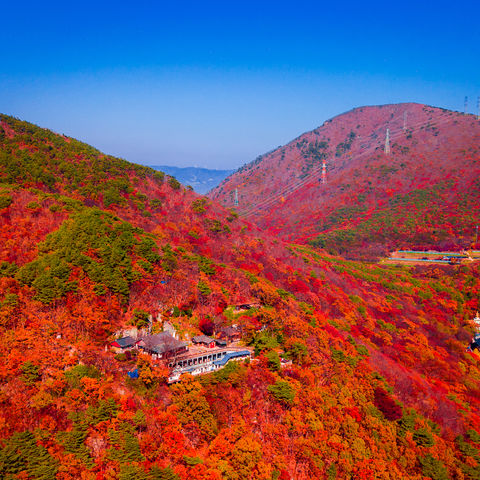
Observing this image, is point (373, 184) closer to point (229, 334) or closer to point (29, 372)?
point (229, 334)

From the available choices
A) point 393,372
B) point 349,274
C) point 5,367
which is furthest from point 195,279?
point 349,274

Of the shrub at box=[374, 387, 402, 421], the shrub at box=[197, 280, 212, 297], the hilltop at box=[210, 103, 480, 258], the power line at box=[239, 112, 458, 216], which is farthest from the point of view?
the power line at box=[239, 112, 458, 216]

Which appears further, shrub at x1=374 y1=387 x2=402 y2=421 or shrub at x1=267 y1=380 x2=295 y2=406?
shrub at x1=374 y1=387 x2=402 y2=421

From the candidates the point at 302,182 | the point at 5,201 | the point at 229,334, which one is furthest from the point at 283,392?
the point at 302,182

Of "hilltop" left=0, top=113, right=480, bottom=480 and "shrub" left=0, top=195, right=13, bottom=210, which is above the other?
"shrub" left=0, top=195, right=13, bottom=210

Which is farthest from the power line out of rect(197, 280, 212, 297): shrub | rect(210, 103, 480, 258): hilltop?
rect(197, 280, 212, 297): shrub

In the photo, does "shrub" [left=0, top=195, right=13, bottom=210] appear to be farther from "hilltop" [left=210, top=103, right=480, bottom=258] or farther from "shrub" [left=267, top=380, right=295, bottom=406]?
"hilltop" [left=210, top=103, right=480, bottom=258]

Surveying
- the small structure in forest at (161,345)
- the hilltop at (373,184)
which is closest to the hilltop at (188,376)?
the small structure in forest at (161,345)

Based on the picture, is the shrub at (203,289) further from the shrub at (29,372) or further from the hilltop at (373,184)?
the hilltop at (373,184)
